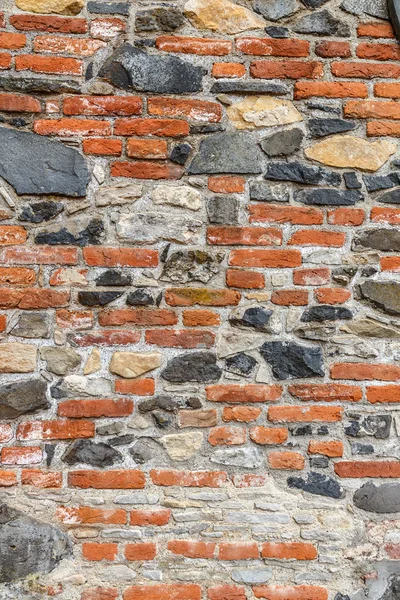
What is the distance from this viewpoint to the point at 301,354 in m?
2.21

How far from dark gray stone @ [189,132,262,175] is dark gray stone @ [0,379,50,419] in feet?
3.17

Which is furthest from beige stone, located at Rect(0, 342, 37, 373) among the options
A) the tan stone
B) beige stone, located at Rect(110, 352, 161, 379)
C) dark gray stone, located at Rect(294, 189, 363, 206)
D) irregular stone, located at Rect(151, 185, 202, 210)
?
the tan stone

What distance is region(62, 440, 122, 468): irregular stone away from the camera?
2.12 m

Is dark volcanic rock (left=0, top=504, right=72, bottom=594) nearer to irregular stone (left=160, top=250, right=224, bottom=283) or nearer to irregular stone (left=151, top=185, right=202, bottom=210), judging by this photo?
irregular stone (left=160, top=250, right=224, bottom=283)

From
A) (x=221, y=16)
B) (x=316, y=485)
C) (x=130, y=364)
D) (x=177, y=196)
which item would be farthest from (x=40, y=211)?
(x=316, y=485)

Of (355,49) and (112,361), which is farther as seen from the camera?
(355,49)

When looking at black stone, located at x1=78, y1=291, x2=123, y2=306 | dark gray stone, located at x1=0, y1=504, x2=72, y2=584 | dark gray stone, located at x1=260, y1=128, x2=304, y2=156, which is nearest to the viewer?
dark gray stone, located at x1=0, y1=504, x2=72, y2=584

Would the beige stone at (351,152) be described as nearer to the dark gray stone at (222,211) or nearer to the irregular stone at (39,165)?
the dark gray stone at (222,211)

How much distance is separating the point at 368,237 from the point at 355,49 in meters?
0.73

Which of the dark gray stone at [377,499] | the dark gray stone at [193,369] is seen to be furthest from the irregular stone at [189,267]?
the dark gray stone at [377,499]

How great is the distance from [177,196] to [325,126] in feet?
2.06

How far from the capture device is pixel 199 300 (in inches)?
86.8

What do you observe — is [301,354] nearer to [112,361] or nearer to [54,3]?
[112,361]

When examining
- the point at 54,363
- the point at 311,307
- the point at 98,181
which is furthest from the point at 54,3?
the point at 311,307
